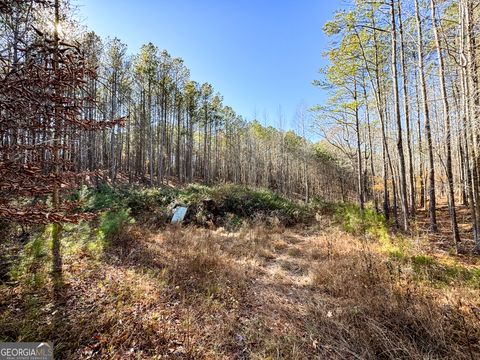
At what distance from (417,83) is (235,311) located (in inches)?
511

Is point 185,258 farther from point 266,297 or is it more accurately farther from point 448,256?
point 448,256

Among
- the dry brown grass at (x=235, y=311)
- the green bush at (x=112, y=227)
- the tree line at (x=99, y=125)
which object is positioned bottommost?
the dry brown grass at (x=235, y=311)

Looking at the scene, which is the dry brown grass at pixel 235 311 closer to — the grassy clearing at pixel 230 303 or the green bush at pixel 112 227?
the grassy clearing at pixel 230 303

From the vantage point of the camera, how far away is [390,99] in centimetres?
1230

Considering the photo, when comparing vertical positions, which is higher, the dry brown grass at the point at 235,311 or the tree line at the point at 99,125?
the tree line at the point at 99,125

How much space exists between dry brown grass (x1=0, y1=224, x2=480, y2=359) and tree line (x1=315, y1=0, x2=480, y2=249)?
11.7ft

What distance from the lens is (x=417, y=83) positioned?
10.3 metres

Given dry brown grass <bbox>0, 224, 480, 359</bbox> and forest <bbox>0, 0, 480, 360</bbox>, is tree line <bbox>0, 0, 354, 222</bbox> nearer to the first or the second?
forest <bbox>0, 0, 480, 360</bbox>

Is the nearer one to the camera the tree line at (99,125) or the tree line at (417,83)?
the tree line at (99,125)

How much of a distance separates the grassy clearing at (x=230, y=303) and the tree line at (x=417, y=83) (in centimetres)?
273

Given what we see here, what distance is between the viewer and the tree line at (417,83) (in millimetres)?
5219

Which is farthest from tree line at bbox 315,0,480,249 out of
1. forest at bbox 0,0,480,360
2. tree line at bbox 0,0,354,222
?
tree line at bbox 0,0,354,222

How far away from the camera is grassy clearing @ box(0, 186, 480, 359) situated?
8.29 feet

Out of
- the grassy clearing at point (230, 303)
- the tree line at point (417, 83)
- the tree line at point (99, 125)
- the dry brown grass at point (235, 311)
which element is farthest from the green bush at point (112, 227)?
the tree line at point (417, 83)
